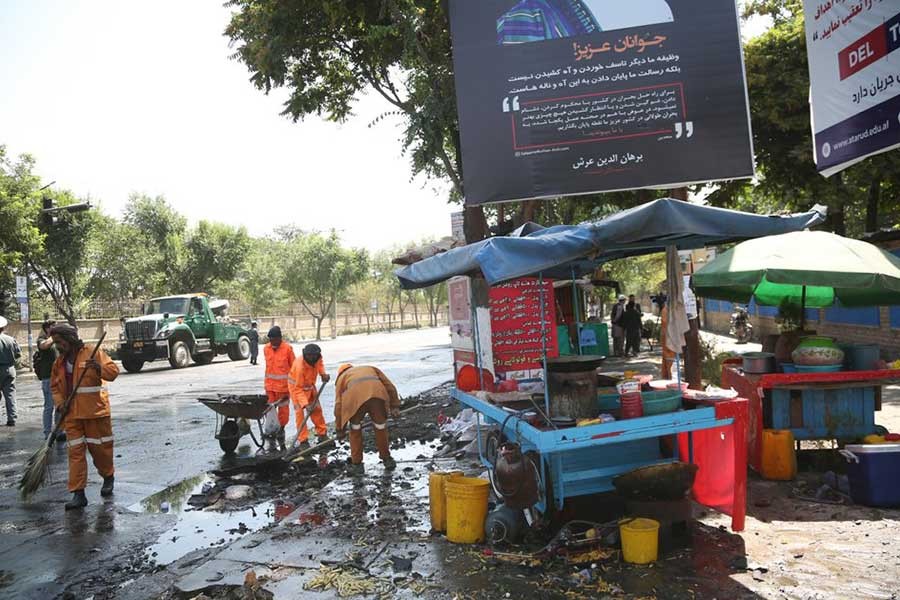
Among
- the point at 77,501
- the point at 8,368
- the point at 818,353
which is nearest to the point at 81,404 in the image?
the point at 77,501

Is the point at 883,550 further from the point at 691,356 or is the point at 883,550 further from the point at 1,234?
the point at 1,234

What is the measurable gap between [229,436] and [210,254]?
34.1m

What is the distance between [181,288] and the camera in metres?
41.0

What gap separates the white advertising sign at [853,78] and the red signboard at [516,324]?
3.19 metres

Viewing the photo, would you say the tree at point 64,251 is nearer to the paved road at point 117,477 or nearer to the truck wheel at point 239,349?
the truck wheel at point 239,349

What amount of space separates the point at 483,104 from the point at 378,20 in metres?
3.11

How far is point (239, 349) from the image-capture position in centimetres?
2847


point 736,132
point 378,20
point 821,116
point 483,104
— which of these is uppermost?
point 378,20

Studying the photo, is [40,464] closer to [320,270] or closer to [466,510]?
[466,510]

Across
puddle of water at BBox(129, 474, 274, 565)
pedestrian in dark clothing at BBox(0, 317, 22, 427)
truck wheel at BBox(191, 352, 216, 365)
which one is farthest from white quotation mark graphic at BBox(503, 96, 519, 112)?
truck wheel at BBox(191, 352, 216, 365)

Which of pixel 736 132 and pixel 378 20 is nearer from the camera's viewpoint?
pixel 736 132

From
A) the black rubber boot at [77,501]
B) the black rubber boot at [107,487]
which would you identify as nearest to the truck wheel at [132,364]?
the black rubber boot at [107,487]

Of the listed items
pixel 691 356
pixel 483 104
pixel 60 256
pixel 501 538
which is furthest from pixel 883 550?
pixel 60 256

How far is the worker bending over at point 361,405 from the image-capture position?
7.83 metres
